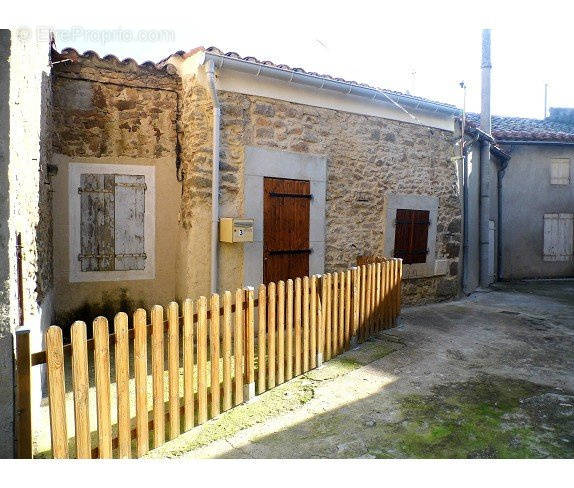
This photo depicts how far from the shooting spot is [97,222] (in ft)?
19.2

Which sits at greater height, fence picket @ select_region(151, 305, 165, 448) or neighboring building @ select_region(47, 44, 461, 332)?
neighboring building @ select_region(47, 44, 461, 332)

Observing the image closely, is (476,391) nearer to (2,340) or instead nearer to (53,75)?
(2,340)

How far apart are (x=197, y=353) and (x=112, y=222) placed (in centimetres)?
338

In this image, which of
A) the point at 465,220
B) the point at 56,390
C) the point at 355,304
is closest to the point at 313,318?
the point at 355,304

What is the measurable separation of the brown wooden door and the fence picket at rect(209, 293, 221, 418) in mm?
2640

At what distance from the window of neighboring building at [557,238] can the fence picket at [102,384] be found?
46.6 feet

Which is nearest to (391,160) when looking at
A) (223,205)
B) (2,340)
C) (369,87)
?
(369,87)

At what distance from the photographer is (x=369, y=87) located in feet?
22.5

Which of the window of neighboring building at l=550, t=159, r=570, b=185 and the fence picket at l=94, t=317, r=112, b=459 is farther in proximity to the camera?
the window of neighboring building at l=550, t=159, r=570, b=185

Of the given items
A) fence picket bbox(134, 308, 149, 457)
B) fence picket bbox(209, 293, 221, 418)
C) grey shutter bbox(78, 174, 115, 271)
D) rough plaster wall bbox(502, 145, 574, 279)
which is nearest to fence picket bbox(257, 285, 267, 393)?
fence picket bbox(209, 293, 221, 418)

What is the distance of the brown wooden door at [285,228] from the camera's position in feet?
20.1

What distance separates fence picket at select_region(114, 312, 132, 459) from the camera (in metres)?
2.75

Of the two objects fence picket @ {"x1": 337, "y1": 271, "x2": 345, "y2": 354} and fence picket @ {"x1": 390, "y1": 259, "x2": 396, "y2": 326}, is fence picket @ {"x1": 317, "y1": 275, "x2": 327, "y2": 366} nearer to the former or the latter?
fence picket @ {"x1": 337, "y1": 271, "x2": 345, "y2": 354}
